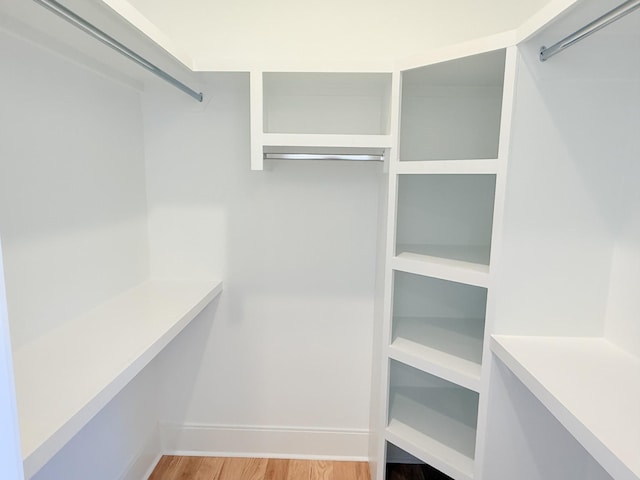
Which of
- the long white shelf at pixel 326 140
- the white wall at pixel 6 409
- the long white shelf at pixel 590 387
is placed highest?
the long white shelf at pixel 326 140

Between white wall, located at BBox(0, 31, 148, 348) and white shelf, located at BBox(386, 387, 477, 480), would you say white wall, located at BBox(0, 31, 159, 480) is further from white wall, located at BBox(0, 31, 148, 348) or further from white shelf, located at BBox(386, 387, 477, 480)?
white shelf, located at BBox(386, 387, 477, 480)

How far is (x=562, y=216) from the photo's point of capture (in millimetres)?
1228

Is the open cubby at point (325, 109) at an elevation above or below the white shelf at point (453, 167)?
above

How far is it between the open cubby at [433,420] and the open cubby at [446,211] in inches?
27.6

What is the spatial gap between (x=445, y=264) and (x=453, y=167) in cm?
37

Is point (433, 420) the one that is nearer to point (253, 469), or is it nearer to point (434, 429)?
point (434, 429)

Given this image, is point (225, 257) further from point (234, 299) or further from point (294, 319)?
point (294, 319)

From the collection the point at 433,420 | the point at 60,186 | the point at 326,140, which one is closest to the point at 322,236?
the point at 326,140

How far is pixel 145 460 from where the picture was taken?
6.28ft

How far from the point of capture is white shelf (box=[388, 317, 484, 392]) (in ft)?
4.75

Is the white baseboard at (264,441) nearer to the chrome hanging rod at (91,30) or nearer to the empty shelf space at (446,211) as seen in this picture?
the empty shelf space at (446,211)

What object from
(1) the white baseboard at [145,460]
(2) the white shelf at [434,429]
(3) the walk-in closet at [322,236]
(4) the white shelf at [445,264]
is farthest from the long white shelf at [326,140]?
(1) the white baseboard at [145,460]

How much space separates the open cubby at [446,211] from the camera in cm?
179

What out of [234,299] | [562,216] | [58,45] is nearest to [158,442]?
[234,299]
